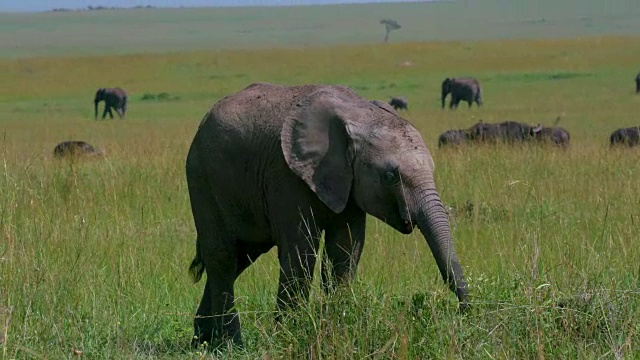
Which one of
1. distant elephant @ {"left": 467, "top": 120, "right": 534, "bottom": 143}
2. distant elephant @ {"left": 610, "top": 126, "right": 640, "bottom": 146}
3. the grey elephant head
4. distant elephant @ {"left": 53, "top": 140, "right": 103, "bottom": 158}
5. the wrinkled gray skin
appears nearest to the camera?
the grey elephant head

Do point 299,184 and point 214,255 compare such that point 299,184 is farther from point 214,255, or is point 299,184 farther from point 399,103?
point 399,103

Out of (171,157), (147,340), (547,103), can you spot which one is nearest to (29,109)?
(547,103)

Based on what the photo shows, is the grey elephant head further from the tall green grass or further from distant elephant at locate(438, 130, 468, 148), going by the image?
distant elephant at locate(438, 130, 468, 148)

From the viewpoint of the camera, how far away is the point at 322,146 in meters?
6.24

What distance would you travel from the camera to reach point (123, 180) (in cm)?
1256

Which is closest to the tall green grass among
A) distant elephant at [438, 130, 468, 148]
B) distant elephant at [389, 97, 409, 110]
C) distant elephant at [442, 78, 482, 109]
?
distant elephant at [438, 130, 468, 148]

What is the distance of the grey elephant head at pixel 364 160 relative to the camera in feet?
19.1

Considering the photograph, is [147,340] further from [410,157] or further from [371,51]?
[371,51]

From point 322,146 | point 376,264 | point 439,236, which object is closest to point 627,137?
point 376,264

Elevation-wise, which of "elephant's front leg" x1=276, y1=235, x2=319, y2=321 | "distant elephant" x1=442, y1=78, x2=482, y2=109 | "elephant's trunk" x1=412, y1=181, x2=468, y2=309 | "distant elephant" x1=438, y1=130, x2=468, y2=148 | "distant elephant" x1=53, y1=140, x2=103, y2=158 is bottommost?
"distant elephant" x1=442, y1=78, x2=482, y2=109

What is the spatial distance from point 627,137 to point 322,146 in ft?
40.1

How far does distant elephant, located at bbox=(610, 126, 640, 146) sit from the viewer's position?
1775 cm

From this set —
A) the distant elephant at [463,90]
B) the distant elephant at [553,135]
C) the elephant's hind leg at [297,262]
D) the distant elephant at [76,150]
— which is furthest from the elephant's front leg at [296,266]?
the distant elephant at [463,90]

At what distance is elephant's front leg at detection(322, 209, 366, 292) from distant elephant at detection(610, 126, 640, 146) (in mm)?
11739
